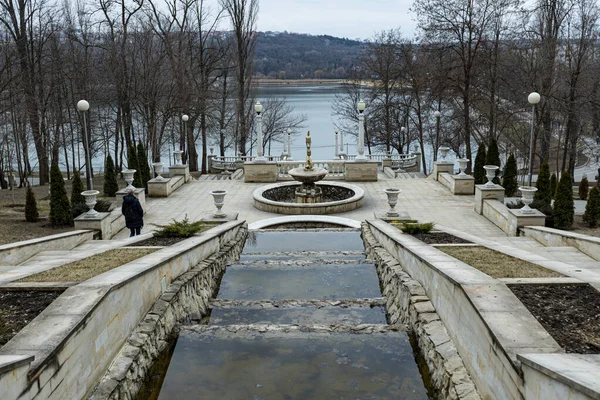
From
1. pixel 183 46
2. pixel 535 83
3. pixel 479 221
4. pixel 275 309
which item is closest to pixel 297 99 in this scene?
pixel 183 46

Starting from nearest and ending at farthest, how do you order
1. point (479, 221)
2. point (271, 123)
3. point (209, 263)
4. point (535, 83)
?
point (209, 263) → point (479, 221) → point (535, 83) → point (271, 123)

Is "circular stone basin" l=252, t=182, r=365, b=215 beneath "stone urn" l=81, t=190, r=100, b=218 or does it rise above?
beneath

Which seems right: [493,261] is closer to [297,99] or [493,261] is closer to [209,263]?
[209,263]

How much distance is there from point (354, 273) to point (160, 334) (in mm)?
4474

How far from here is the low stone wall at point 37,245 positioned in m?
9.52

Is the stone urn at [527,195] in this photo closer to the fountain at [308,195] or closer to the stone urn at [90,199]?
the fountain at [308,195]

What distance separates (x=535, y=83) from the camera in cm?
2759

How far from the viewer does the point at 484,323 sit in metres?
5.22

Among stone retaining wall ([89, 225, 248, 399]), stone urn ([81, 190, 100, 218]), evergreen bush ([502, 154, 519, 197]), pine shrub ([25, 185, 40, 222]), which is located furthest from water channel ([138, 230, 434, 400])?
evergreen bush ([502, 154, 519, 197])

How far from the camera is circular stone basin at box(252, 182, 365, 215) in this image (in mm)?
17328

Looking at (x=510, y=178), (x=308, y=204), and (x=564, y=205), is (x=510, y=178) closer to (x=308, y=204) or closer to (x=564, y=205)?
(x=564, y=205)

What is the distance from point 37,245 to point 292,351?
6586 mm

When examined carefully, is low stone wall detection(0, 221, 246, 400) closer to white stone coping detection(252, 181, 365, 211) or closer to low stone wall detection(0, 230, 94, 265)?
low stone wall detection(0, 230, 94, 265)

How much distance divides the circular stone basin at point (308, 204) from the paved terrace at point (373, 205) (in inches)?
11.6
